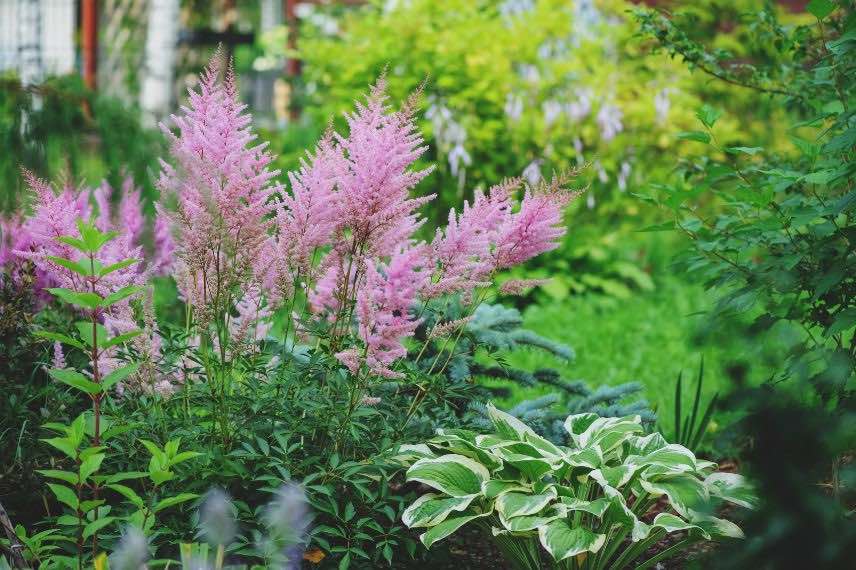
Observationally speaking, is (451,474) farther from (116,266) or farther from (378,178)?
(116,266)

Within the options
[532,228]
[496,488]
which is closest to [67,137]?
[532,228]

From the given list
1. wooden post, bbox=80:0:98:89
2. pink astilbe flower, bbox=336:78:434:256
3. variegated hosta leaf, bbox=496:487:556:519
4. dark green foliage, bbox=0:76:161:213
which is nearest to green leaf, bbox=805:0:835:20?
pink astilbe flower, bbox=336:78:434:256

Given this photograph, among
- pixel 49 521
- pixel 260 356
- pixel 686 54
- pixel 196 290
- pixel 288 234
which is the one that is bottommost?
pixel 49 521

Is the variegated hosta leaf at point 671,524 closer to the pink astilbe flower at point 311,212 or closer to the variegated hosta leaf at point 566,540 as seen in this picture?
the variegated hosta leaf at point 566,540

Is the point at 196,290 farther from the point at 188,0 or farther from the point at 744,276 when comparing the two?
the point at 188,0

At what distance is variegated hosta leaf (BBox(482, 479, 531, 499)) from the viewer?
2.55m

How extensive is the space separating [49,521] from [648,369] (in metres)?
3.30

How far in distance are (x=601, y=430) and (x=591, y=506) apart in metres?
0.46

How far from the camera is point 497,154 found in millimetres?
7371

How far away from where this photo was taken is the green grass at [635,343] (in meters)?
4.53

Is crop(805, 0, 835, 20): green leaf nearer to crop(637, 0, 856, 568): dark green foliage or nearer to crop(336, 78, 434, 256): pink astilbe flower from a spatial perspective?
crop(637, 0, 856, 568): dark green foliage

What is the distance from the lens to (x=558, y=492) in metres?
2.68

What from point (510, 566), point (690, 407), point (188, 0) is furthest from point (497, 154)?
point (510, 566)

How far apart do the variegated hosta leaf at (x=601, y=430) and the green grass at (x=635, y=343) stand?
810 millimetres
